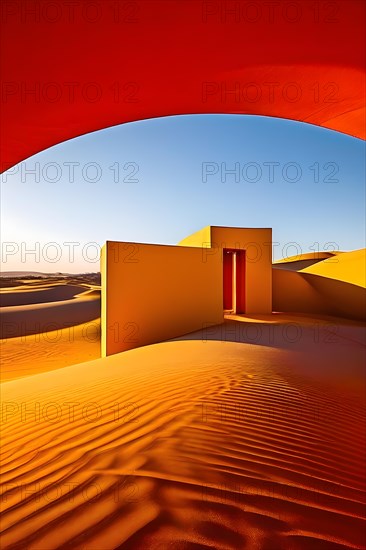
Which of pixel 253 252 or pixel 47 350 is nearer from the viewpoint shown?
pixel 47 350

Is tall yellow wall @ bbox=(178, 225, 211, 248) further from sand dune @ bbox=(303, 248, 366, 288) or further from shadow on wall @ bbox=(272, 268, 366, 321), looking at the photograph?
sand dune @ bbox=(303, 248, 366, 288)

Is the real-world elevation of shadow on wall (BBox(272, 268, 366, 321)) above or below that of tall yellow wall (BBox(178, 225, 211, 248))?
below

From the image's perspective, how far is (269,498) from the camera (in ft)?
5.67

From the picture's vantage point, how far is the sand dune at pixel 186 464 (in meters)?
1.46

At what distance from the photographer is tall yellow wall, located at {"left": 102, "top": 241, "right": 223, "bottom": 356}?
29.4 feet

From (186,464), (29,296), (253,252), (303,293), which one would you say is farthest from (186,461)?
(29,296)

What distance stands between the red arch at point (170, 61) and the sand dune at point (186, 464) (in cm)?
324

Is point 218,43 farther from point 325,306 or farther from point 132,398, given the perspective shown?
point 325,306

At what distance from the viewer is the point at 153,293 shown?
31.5ft

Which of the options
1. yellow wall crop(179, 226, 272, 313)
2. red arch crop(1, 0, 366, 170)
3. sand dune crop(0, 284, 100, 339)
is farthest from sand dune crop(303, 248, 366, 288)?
sand dune crop(0, 284, 100, 339)

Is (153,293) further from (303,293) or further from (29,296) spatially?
(29,296)

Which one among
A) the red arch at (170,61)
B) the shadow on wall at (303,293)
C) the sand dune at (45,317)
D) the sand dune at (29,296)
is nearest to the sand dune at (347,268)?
the shadow on wall at (303,293)

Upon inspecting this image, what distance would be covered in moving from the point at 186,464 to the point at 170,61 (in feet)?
11.0

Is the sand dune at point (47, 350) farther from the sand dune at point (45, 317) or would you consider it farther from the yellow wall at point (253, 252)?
the yellow wall at point (253, 252)
